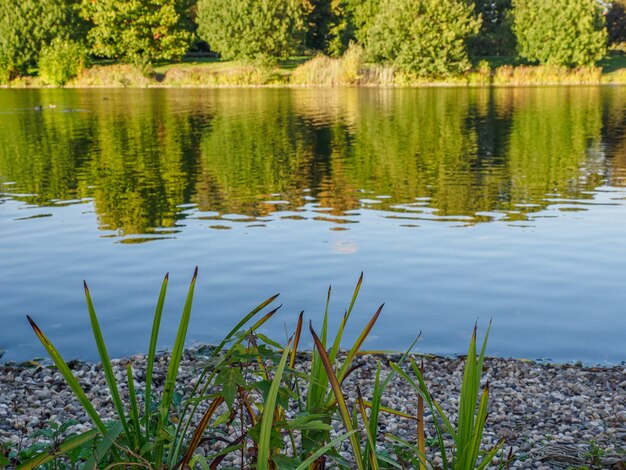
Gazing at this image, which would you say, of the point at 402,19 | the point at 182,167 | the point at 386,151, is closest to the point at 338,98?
the point at 402,19

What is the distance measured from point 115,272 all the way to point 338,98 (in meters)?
38.6

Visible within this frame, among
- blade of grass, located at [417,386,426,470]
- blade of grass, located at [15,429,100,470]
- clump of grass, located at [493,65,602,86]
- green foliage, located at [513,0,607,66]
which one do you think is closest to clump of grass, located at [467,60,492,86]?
clump of grass, located at [493,65,602,86]

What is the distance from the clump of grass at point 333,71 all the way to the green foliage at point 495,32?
45.6 ft

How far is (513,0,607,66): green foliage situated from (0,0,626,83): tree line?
79mm

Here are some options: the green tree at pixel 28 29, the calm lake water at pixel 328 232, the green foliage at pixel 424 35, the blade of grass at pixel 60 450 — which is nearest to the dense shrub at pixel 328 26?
the green foliage at pixel 424 35

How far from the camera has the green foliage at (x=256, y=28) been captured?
67188 millimetres

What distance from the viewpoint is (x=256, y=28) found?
67.1 m

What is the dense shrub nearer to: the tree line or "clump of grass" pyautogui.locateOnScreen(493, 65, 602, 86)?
the tree line

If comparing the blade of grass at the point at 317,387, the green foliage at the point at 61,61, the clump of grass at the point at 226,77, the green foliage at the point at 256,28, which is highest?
the green foliage at the point at 256,28

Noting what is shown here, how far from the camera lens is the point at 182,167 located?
21.4 metres

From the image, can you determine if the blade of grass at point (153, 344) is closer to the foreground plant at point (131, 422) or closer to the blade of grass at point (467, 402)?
the foreground plant at point (131, 422)

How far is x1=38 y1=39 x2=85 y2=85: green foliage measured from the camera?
6600 cm

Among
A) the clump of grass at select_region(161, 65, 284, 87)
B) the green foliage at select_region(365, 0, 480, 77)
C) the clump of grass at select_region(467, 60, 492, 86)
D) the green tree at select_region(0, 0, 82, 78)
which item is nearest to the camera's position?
the green foliage at select_region(365, 0, 480, 77)

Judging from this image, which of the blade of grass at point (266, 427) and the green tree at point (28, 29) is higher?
the green tree at point (28, 29)
